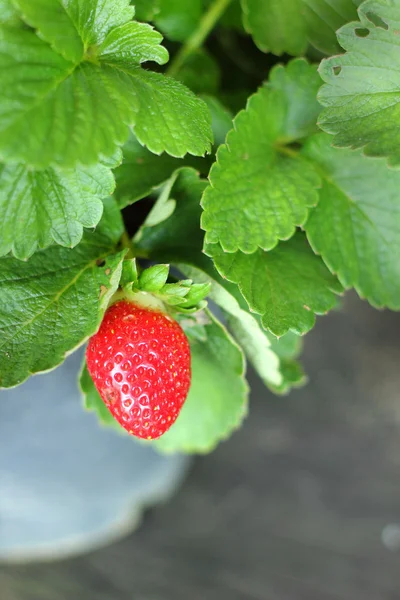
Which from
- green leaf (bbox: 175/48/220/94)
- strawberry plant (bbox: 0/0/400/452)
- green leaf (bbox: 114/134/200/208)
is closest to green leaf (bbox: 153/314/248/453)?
strawberry plant (bbox: 0/0/400/452)

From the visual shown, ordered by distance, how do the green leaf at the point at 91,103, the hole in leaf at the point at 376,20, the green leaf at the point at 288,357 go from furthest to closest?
1. the green leaf at the point at 288,357
2. the hole in leaf at the point at 376,20
3. the green leaf at the point at 91,103

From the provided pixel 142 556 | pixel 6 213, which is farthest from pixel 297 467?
pixel 6 213

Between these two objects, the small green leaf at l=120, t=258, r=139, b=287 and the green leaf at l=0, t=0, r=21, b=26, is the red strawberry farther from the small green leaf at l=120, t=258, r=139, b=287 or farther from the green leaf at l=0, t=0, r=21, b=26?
the green leaf at l=0, t=0, r=21, b=26

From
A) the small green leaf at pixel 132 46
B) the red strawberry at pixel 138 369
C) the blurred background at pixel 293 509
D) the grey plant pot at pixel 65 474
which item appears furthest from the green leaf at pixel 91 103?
the blurred background at pixel 293 509

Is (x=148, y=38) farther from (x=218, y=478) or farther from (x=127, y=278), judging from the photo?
(x=218, y=478)

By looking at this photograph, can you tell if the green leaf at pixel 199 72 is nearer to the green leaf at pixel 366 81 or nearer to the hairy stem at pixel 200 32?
the hairy stem at pixel 200 32
